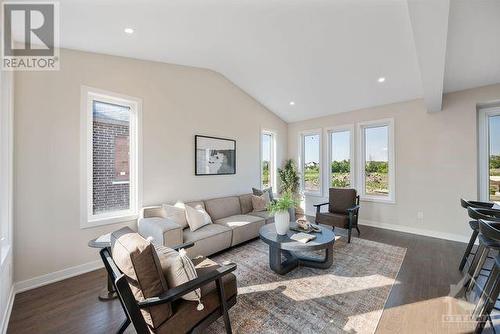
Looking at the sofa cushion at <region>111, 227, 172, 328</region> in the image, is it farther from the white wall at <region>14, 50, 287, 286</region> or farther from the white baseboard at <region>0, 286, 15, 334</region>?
the white wall at <region>14, 50, 287, 286</region>

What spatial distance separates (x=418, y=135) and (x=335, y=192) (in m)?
1.94

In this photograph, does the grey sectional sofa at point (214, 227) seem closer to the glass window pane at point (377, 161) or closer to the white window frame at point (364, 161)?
the white window frame at point (364, 161)

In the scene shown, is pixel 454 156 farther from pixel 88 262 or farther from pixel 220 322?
pixel 88 262

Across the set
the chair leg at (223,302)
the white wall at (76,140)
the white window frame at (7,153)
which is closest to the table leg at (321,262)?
the chair leg at (223,302)

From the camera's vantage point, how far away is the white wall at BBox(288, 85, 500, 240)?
3.82 metres

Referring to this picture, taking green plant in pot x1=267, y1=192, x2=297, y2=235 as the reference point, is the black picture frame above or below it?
above

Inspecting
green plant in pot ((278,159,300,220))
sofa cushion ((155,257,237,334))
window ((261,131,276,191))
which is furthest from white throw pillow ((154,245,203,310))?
green plant in pot ((278,159,300,220))

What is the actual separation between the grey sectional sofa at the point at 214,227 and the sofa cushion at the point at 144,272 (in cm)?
84

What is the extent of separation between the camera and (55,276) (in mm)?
2580

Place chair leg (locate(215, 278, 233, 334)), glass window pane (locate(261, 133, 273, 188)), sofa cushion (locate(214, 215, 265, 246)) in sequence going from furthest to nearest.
→ glass window pane (locate(261, 133, 273, 188)) < sofa cushion (locate(214, 215, 265, 246)) < chair leg (locate(215, 278, 233, 334))

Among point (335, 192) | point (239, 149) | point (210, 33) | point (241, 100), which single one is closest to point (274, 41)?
point (210, 33)

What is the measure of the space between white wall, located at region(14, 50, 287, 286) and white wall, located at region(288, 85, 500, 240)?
366cm

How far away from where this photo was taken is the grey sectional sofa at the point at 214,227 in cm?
283

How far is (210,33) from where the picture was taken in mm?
2908
